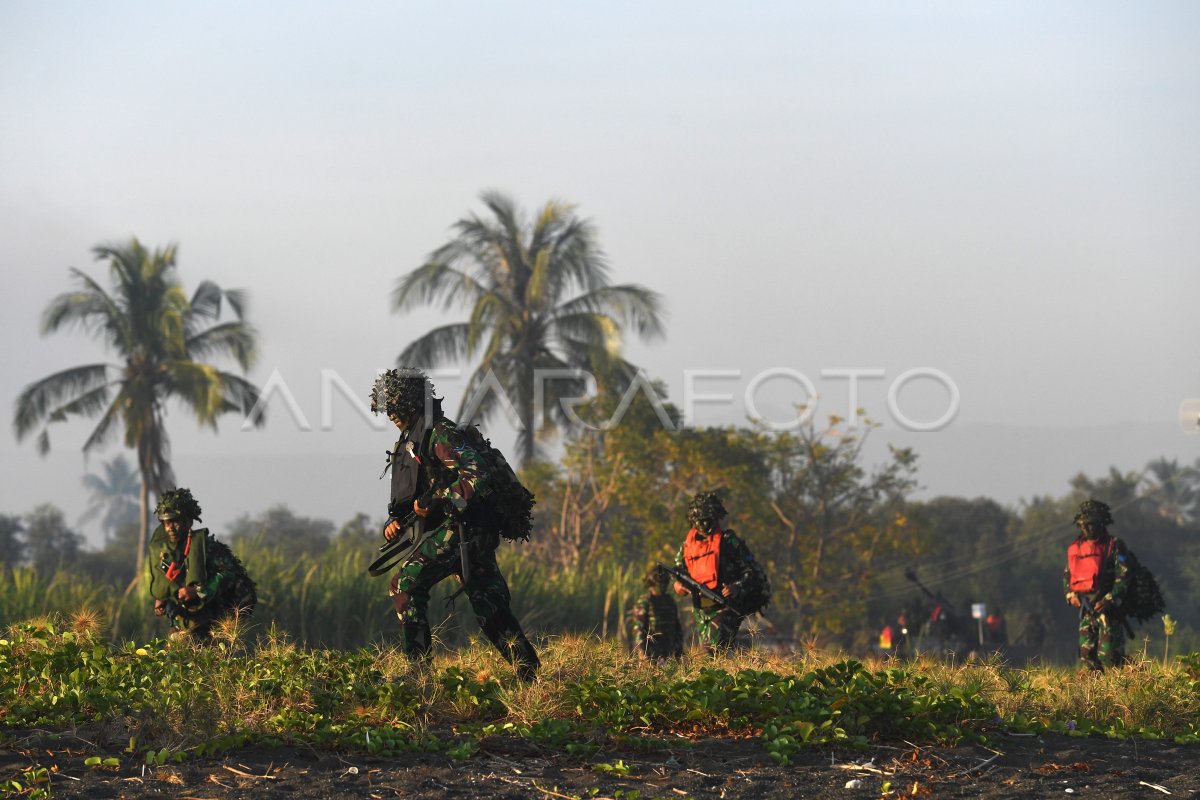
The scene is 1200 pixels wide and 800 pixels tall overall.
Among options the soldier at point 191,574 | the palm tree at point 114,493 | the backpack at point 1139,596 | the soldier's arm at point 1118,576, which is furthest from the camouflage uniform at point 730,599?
the palm tree at point 114,493

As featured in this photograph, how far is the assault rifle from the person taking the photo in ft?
37.3

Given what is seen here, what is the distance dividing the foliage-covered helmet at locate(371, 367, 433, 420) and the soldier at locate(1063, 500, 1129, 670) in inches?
254

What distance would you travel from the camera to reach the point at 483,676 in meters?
7.42

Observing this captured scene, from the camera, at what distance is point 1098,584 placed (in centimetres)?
1235

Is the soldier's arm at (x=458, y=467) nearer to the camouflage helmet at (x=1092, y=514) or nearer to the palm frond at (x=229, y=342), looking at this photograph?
the camouflage helmet at (x=1092, y=514)

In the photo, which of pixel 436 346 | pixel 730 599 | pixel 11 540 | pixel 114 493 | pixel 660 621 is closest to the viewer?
pixel 730 599

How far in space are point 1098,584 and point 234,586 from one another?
698cm

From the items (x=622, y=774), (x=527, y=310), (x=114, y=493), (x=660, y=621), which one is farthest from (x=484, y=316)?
(x=114, y=493)

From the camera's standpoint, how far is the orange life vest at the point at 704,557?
1145 centimetres

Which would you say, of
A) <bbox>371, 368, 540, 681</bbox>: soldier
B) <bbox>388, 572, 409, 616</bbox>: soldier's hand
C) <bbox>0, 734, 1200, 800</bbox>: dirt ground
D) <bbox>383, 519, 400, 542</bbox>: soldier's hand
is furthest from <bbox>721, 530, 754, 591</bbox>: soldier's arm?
<bbox>0, 734, 1200, 800</bbox>: dirt ground

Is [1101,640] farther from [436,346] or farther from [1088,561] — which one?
[436,346]

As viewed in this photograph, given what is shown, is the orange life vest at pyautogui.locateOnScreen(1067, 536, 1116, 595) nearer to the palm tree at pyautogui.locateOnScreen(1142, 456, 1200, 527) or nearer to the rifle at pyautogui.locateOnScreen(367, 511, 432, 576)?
the rifle at pyautogui.locateOnScreen(367, 511, 432, 576)

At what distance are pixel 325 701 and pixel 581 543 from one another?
25957 mm

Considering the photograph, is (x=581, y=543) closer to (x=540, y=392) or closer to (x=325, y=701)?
(x=540, y=392)
